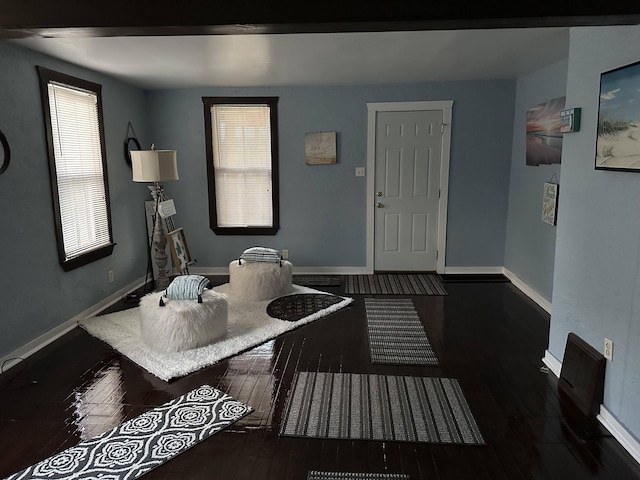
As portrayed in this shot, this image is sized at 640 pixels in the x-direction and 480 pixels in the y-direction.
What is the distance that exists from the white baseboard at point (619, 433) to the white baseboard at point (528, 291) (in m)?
1.84

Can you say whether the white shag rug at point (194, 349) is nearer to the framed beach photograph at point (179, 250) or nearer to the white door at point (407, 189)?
the framed beach photograph at point (179, 250)

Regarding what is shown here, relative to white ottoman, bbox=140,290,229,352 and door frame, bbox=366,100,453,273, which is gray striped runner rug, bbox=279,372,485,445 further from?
door frame, bbox=366,100,453,273

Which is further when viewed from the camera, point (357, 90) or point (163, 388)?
point (357, 90)

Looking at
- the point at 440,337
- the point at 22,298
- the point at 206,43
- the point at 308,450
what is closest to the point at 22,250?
the point at 22,298

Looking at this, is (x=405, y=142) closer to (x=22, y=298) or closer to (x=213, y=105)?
(x=213, y=105)

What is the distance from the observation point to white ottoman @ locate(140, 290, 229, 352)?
126 inches

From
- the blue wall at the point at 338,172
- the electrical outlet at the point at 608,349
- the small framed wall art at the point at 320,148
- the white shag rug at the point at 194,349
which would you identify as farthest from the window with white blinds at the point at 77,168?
the electrical outlet at the point at 608,349

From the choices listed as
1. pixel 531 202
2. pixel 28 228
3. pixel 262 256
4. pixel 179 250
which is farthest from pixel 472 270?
pixel 28 228

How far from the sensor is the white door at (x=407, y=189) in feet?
16.9

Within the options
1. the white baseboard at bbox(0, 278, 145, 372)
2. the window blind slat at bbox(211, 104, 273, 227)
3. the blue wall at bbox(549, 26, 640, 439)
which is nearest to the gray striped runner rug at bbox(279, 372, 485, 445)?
the blue wall at bbox(549, 26, 640, 439)

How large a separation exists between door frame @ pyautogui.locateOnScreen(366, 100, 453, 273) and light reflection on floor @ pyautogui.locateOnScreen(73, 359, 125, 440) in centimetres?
322

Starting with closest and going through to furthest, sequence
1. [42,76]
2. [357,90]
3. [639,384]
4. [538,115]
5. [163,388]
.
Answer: [639,384], [163,388], [42,76], [538,115], [357,90]

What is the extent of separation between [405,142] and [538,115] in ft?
4.64

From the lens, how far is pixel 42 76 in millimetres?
3406
